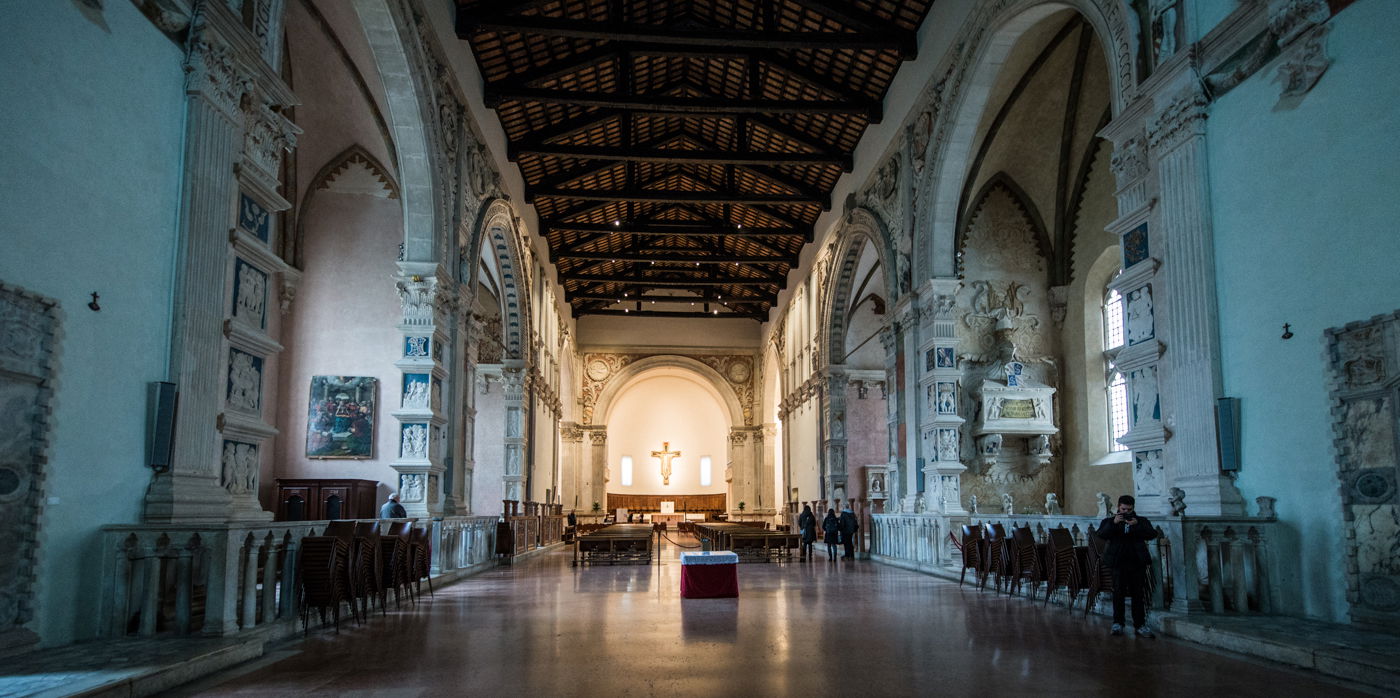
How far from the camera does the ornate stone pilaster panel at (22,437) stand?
17.0 feet

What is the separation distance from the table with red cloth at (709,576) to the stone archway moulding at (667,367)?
25.9 meters

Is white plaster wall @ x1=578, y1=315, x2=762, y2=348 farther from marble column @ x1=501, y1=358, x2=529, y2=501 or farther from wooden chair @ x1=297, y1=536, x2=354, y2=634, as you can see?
wooden chair @ x1=297, y1=536, x2=354, y2=634

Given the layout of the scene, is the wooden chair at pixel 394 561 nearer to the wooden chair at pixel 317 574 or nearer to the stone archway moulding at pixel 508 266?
the wooden chair at pixel 317 574

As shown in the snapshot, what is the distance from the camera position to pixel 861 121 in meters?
19.4

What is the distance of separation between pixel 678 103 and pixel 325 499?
9880 millimetres

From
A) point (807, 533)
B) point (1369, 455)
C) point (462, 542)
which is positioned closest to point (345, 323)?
point (462, 542)

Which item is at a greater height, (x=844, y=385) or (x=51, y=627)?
(x=844, y=385)

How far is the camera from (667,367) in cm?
3753

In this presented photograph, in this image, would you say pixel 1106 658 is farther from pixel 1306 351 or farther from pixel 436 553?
pixel 436 553

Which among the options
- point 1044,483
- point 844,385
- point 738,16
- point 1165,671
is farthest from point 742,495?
point 1165,671

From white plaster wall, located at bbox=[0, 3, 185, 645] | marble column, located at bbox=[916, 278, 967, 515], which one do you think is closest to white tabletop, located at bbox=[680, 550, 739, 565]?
marble column, located at bbox=[916, 278, 967, 515]

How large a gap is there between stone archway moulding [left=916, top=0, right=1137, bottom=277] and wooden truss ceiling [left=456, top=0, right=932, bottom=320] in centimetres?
211

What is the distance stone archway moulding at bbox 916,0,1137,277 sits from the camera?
912 centimetres

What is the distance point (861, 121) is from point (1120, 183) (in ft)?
35.7
